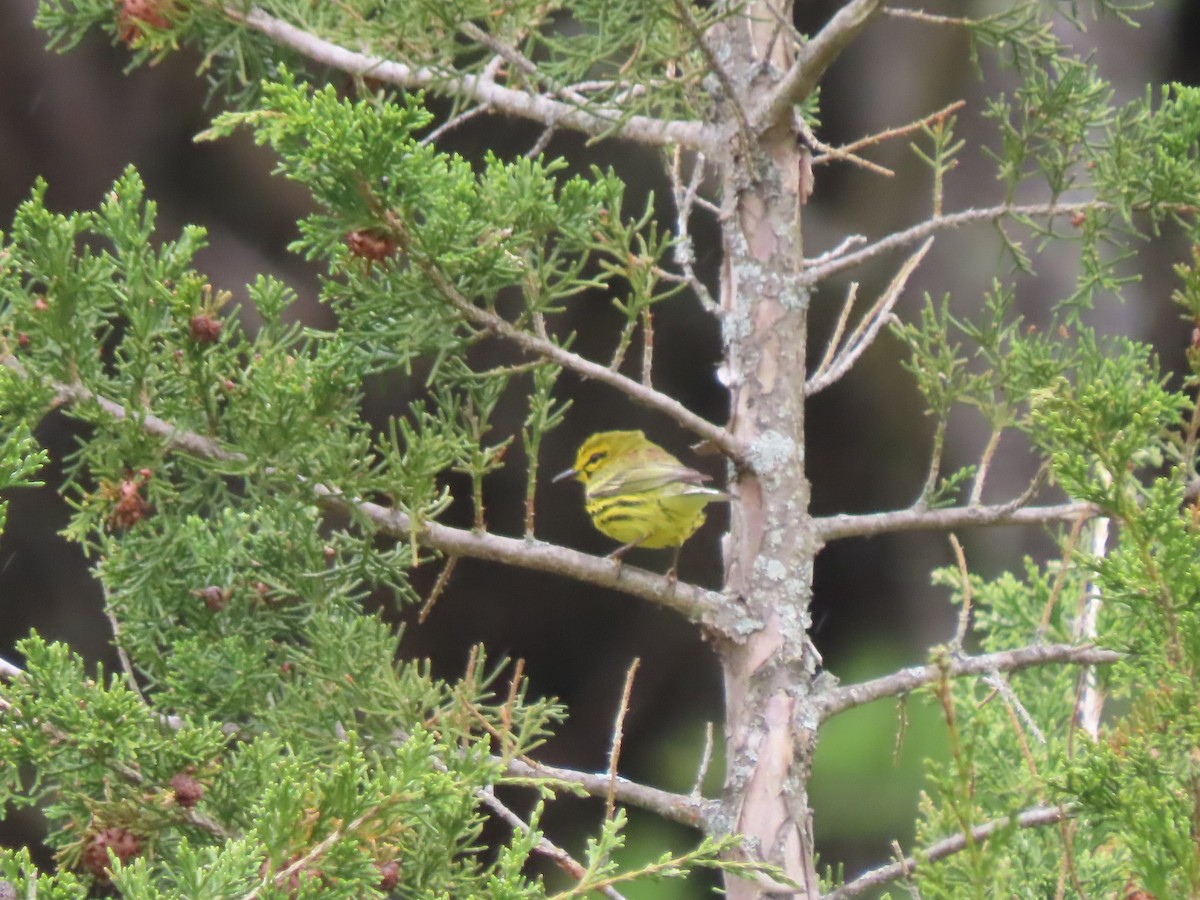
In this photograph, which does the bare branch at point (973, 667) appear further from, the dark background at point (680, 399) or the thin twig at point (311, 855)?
the dark background at point (680, 399)

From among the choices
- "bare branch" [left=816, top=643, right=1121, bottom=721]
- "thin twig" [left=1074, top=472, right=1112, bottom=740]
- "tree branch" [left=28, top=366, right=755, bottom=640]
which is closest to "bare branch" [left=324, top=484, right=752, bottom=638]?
"tree branch" [left=28, top=366, right=755, bottom=640]

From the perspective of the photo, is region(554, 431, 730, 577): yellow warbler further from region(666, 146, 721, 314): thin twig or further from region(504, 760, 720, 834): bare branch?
region(504, 760, 720, 834): bare branch

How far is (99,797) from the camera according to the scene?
1538 millimetres

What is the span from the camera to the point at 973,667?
173 cm

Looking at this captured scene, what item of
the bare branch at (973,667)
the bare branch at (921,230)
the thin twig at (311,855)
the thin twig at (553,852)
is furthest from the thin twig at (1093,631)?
the thin twig at (311,855)

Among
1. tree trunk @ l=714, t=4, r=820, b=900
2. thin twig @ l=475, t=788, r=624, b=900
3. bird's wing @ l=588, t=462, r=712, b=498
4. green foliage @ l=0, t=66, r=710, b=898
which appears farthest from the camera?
bird's wing @ l=588, t=462, r=712, b=498

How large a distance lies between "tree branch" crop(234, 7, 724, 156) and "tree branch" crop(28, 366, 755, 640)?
1.83 ft

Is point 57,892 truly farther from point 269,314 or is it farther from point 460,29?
point 460,29

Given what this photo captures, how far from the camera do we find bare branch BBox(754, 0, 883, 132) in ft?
5.25

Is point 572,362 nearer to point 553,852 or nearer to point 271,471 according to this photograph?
point 271,471

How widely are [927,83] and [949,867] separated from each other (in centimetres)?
388

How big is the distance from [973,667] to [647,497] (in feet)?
2.53

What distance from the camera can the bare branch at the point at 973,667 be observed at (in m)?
1.74

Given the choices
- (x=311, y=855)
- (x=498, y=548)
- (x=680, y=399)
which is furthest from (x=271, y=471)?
(x=680, y=399)
